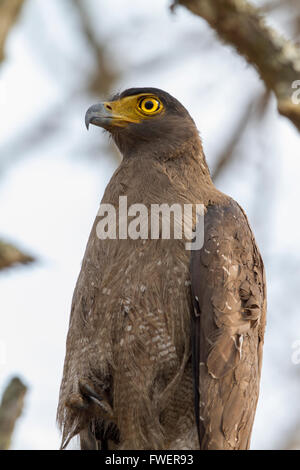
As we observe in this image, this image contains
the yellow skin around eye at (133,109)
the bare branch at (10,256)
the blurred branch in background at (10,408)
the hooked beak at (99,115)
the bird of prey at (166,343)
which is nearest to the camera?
the bare branch at (10,256)

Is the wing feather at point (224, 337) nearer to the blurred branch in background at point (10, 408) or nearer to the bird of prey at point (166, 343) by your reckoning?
the bird of prey at point (166, 343)

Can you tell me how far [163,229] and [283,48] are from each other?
168 cm

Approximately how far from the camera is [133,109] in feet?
22.9

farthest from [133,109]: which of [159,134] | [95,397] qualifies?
[95,397]

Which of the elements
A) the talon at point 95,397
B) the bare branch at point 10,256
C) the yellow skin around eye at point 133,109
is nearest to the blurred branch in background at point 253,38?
the yellow skin around eye at point 133,109

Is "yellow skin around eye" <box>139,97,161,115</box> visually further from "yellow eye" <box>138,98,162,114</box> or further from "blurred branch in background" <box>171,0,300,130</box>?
"blurred branch in background" <box>171,0,300,130</box>

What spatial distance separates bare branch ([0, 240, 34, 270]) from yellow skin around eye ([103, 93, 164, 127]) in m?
3.09

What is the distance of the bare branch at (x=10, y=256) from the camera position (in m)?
3.91

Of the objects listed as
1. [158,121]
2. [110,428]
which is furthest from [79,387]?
[158,121]

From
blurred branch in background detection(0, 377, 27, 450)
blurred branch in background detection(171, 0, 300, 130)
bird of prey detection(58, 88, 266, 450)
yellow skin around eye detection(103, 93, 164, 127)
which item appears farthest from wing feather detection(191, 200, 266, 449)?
yellow skin around eye detection(103, 93, 164, 127)

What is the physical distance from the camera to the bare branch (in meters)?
3.91

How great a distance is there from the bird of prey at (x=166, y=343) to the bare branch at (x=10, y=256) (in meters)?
1.65

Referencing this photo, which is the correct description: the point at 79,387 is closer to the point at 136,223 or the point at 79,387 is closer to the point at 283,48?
the point at 136,223
